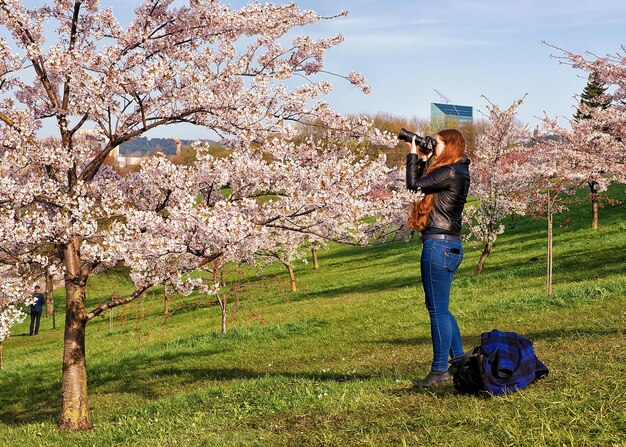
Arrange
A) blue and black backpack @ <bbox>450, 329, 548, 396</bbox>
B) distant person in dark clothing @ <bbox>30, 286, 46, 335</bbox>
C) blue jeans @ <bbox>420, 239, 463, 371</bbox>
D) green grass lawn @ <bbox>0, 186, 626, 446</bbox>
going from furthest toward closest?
1. distant person in dark clothing @ <bbox>30, 286, 46, 335</bbox>
2. blue jeans @ <bbox>420, 239, 463, 371</bbox>
3. blue and black backpack @ <bbox>450, 329, 548, 396</bbox>
4. green grass lawn @ <bbox>0, 186, 626, 446</bbox>

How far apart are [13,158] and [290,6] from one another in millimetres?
4834

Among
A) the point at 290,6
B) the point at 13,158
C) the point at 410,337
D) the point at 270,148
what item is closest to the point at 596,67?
the point at 410,337

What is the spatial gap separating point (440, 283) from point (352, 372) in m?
3.36

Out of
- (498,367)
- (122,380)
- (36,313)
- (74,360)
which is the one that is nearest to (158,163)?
(74,360)

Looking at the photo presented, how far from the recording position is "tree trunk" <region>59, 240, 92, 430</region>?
379 inches

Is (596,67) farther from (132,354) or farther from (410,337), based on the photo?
(132,354)

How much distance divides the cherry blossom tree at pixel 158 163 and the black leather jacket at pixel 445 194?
2181 mm

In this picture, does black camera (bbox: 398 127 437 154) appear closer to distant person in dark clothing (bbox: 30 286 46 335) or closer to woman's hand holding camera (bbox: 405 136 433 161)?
woman's hand holding camera (bbox: 405 136 433 161)

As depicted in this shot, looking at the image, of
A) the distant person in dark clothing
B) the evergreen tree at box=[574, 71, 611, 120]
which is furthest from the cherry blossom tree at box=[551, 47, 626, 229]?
the distant person in dark clothing

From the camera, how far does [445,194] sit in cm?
646

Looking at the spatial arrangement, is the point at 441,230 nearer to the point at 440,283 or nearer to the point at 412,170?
the point at 440,283

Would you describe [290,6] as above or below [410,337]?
above

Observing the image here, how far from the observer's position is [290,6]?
1043 centimetres

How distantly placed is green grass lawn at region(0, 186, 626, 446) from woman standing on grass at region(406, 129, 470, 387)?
0.52 metres
